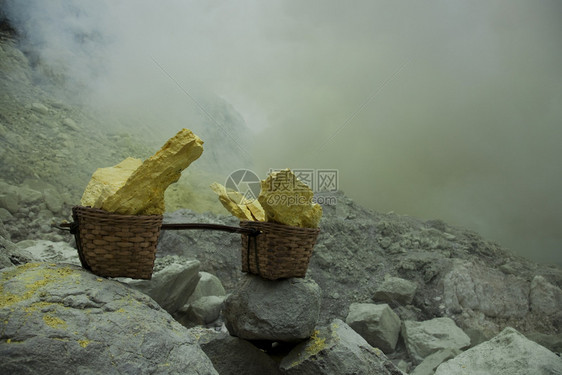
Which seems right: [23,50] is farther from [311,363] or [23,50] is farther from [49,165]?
[311,363]

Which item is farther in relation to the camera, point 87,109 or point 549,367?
point 87,109

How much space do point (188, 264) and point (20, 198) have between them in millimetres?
4503

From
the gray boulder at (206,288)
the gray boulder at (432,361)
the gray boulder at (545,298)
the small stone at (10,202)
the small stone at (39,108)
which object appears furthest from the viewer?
the small stone at (39,108)

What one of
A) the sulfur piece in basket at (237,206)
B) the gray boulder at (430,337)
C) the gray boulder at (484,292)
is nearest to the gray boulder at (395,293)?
the gray boulder at (430,337)

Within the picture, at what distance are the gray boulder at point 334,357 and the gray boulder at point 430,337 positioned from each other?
2253 millimetres

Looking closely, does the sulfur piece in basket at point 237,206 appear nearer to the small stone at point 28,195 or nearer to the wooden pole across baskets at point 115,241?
the wooden pole across baskets at point 115,241

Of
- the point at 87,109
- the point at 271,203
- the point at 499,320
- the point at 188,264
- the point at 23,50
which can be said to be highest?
the point at 23,50

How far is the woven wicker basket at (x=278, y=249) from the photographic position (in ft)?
8.05

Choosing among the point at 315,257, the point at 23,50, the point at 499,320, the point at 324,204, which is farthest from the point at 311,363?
the point at 23,50

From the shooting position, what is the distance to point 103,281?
1947mm

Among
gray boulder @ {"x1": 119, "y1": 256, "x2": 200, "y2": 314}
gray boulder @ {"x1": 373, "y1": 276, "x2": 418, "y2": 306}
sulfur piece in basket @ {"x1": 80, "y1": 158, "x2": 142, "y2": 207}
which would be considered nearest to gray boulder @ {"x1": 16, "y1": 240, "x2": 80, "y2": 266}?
gray boulder @ {"x1": 119, "y1": 256, "x2": 200, "y2": 314}

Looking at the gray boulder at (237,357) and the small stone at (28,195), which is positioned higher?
the small stone at (28,195)

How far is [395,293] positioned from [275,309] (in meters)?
3.50

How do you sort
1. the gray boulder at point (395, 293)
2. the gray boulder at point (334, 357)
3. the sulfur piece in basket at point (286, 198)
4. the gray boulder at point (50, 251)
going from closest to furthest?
the sulfur piece in basket at point (286, 198)
the gray boulder at point (334, 357)
the gray boulder at point (50, 251)
the gray boulder at point (395, 293)
